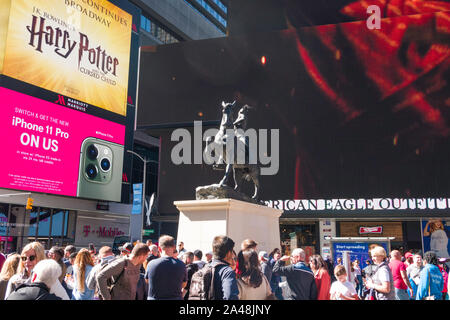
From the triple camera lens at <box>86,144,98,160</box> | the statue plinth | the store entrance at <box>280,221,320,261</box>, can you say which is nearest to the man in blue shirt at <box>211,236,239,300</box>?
the statue plinth

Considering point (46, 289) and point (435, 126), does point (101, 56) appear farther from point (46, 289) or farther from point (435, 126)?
point (46, 289)

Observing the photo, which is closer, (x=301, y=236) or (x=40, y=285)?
(x=40, y=285)

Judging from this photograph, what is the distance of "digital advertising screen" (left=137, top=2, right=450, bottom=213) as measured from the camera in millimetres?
29516

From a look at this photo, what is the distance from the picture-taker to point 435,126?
2941 centimetres

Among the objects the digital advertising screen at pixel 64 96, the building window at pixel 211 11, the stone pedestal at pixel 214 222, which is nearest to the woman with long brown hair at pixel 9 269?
the stone pedestal at pixel 214 222

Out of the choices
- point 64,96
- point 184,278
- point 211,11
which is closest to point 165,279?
point 184,278

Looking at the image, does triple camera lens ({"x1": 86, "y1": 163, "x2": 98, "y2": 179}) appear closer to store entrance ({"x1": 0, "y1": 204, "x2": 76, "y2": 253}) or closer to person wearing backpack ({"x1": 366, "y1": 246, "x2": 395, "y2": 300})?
store entrance ({"x1": 0, "y1": 204, "x2": 76, "y2": 253})

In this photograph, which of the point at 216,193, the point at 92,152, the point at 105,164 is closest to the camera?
the point at 216,193

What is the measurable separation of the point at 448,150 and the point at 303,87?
10.6m

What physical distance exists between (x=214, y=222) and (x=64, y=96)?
2151 centimetres

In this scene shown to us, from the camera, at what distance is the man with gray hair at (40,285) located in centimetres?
390

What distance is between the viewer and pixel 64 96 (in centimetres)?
3083

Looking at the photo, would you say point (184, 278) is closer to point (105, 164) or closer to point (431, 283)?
point (431, 283)
